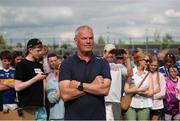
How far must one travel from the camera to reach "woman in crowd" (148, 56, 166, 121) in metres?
9.10

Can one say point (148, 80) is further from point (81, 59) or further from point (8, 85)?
point (81, 59)

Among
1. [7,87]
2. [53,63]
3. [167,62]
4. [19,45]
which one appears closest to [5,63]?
[7,87]

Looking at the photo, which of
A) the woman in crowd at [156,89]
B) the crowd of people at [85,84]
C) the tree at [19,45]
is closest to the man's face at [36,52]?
the crowd of people at [85,84]

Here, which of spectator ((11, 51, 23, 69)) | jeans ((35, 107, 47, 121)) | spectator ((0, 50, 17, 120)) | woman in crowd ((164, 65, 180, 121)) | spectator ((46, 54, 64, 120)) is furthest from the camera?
woman in crowd ((164, 65, 180, 121))

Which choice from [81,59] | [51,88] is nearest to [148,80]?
[51,88]

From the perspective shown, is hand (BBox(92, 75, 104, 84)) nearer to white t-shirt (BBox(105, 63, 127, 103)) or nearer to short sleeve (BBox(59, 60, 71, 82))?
short sleeve (BBox(59, 60, 71, 82))

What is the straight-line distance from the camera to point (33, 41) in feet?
22.5

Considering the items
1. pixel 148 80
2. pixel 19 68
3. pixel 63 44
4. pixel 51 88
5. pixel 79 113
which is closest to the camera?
pixel 79 113

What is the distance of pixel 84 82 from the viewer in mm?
5332

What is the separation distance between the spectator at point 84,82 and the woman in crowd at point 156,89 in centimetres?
381

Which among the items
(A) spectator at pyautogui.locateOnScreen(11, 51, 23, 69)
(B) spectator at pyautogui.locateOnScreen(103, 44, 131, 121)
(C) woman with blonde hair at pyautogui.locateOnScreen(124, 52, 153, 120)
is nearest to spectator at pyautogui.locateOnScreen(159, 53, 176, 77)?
(C) woman with blonde hair at pyautogui.locateOnScreen(124, 52, 153, 120)

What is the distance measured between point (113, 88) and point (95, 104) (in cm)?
321

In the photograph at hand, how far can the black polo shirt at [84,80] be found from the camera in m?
5.27

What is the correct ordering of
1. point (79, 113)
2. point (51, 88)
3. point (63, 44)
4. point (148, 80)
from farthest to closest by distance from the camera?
1. point (63, 44)
2. point (148, 80)
3. point (51, 88)
4. point (79, 113)
